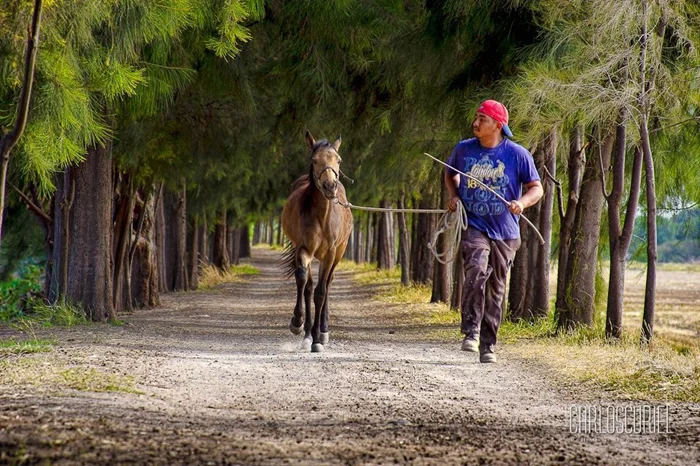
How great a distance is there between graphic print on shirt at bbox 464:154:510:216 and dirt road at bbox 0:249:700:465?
1.52 metres

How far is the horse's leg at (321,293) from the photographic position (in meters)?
11.4

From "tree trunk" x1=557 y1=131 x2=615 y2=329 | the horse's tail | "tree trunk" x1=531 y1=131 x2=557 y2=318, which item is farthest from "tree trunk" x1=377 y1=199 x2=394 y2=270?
"tree trunk" x1=557 y1=131 x2=615 y2=329

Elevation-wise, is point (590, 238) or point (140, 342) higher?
point (590, 238)

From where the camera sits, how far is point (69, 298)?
46.1 feet

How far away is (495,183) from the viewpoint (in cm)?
950

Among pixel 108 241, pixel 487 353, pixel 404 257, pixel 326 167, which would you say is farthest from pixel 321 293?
pixel 404 257

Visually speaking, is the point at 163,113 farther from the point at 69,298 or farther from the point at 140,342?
the point at 140,342

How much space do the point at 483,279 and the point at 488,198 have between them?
Result: 77 cm

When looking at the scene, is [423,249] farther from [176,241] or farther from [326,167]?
[326,167]

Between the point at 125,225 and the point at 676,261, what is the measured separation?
94.5m

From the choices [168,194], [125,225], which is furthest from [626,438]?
[168,194]

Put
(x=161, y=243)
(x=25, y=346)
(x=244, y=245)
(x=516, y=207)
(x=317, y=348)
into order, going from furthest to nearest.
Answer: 1. (x=244, y=245)
2. (x=161, y=243)
3. (x=317, y=348)
4. (x=25, y=346)
5. (x=516, y=207)

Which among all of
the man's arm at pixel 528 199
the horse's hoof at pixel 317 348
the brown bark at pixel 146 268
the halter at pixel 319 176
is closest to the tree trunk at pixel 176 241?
the brown bark at pixel 146 268

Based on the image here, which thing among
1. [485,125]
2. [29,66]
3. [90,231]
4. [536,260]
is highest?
[29,66]
